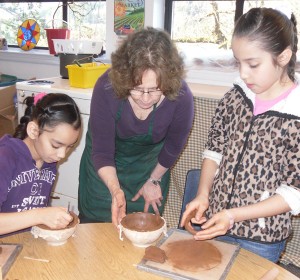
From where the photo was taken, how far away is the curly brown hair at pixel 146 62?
1238mm

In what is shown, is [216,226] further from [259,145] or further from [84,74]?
[84,74]

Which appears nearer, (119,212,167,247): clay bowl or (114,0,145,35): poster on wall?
(119,212,167,247): clay bowl

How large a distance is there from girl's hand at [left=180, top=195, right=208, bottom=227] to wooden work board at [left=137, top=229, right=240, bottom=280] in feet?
0.15

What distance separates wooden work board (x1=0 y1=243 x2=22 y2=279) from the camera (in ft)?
3.21

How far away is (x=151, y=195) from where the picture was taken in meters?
1.60

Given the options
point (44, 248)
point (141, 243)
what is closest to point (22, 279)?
point (44, 248)

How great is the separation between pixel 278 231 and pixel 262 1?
1777mm

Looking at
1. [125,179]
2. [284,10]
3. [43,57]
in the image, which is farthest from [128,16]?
[284,10]

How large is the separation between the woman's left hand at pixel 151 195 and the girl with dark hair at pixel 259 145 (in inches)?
13.3

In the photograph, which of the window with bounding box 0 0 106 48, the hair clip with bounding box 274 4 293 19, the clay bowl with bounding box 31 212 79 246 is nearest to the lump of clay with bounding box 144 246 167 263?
the clay bowl with bounding box 31 212 79 246

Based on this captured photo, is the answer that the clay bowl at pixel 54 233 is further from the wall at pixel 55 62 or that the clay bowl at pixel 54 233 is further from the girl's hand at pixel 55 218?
the wall at pixel 55 62

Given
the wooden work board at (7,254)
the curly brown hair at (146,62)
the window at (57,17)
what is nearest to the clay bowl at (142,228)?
the wooden work board at (7,254)

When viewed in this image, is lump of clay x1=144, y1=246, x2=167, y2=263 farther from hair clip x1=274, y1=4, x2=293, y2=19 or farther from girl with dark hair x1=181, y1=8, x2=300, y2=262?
hair clip x1=274, y1=4, x2=293, y2=19

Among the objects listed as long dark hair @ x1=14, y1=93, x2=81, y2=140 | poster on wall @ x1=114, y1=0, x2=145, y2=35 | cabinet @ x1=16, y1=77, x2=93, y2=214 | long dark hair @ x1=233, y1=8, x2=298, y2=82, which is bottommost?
cabinet @ x1=16, y1=77, x2=93, y2=214
